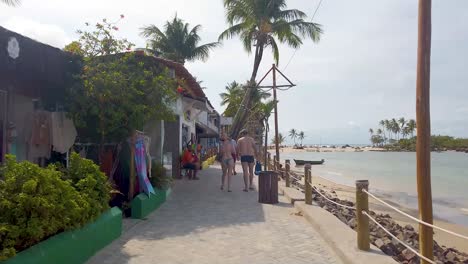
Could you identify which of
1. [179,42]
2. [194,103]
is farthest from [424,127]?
[179,42]

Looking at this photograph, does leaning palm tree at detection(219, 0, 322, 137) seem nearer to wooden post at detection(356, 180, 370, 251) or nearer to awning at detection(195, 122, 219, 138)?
awning at detection(195, 122, 219, 138)

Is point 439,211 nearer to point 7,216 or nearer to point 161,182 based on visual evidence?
point 161,182

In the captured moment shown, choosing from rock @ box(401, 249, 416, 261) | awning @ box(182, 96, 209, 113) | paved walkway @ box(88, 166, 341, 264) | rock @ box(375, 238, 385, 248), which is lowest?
rock @ box(401, 249, 416, 261)

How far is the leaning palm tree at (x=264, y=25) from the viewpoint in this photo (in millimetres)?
22297

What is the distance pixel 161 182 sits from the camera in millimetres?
8586

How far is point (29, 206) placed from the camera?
12.3ft

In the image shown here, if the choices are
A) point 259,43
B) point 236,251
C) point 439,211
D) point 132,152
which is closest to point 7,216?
point 236,251

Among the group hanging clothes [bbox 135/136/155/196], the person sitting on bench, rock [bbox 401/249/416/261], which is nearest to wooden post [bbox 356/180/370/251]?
rock [bbox 401/249/416/261]

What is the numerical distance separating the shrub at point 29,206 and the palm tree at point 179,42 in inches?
952

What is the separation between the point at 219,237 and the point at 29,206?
3.04 m

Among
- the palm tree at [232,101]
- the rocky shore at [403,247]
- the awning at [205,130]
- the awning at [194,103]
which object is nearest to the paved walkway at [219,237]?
the rocky shore at [403,247]

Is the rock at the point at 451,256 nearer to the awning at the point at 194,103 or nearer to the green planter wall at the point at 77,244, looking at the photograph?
the green planter wall at the point at 77,244

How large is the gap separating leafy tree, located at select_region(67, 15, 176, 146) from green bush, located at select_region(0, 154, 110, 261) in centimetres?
269

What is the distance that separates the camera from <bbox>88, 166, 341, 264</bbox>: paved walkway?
505 cm
